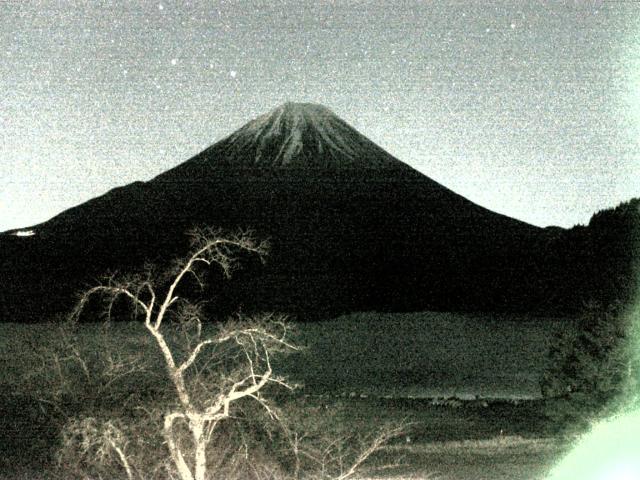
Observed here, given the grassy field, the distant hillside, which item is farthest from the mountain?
the grassy field

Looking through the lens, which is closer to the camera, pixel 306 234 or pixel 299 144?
pixel 306 234

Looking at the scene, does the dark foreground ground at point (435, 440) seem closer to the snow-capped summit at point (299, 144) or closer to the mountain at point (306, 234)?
the mountain at point (306, 234)

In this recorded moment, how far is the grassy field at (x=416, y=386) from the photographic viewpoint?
865 inches

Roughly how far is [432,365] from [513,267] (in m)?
36.6

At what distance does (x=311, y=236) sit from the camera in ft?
322

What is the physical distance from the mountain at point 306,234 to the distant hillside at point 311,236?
0.22 metres

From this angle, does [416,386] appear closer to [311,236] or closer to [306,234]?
[311,236]

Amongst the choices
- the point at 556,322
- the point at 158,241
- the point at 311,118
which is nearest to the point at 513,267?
the point at 556,322

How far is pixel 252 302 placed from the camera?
79625 mm

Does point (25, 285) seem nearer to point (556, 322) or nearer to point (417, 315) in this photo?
point (417, 315)

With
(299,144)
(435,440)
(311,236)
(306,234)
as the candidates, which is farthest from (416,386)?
(299,144)

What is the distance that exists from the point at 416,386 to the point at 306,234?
188ft

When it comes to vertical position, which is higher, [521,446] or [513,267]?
[521,446]

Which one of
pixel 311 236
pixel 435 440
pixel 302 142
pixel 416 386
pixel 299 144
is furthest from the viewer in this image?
pixel 302 142
